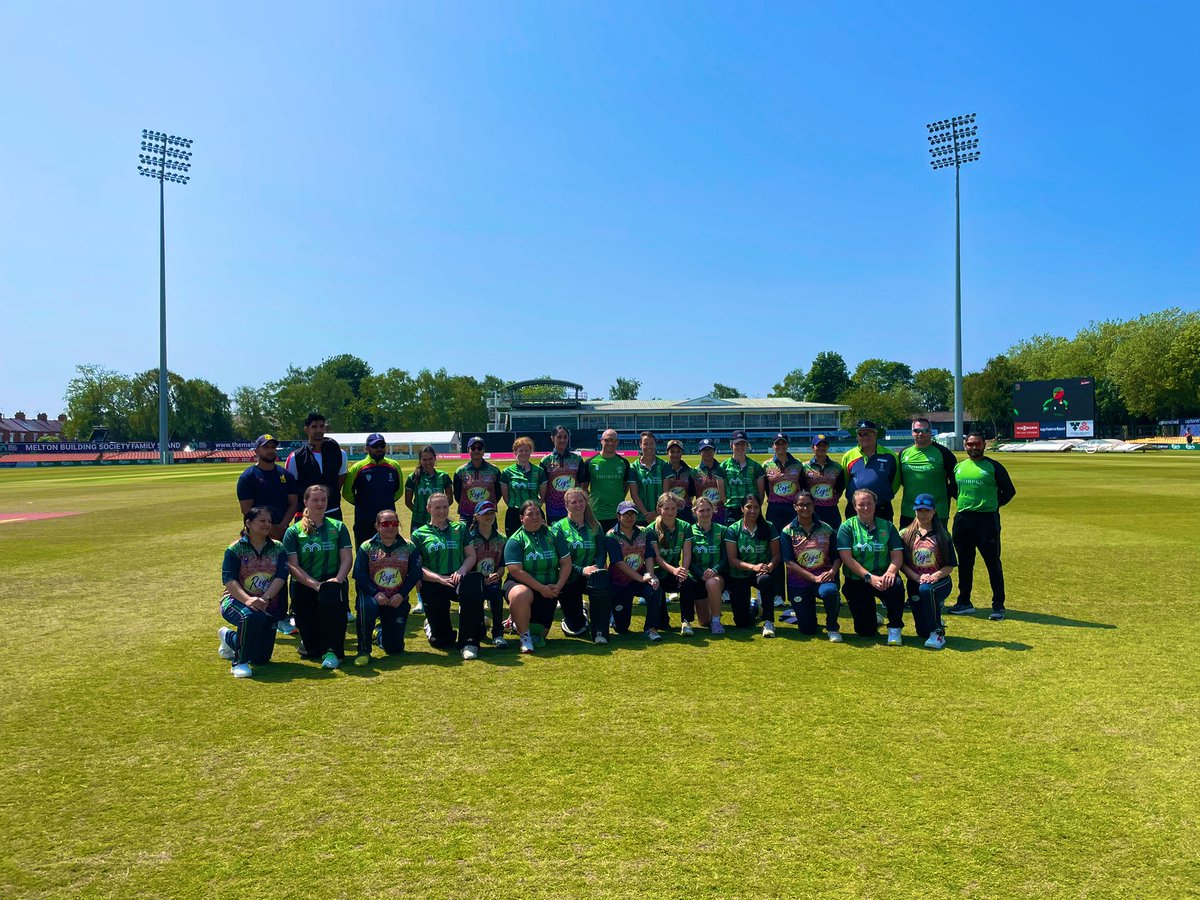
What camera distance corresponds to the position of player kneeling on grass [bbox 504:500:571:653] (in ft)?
22.0

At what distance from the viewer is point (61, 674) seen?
598 centimetres

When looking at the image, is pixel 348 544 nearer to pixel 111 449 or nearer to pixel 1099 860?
pixel 1099 860

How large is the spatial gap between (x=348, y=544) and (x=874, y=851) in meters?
4.78

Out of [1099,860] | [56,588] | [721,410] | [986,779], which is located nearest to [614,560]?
[986,779]

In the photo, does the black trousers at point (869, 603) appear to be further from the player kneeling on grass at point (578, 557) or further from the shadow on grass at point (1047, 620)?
the player kneeling on grass at point (578, 557)

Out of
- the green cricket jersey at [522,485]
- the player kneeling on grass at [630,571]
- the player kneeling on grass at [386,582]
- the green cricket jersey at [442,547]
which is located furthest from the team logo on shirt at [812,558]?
the player kneeling on grass at [386,582]

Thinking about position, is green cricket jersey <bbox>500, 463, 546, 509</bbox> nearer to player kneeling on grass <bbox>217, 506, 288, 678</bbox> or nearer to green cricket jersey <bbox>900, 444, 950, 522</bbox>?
player kneeling on grass <bbox>217, 506, 288, 678</bbox>

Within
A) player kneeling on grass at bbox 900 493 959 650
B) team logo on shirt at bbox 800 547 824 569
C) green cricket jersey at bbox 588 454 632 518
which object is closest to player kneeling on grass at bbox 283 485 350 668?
green cricket jersey at bbox 588 454 632 518

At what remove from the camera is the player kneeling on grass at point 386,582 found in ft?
21.1

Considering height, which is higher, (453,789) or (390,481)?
(390,481)

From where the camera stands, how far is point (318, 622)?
251 inches

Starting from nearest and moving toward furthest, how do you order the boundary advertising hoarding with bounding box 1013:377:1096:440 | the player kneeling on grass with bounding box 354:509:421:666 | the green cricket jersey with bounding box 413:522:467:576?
the player kneeling on grass with bounding box 354:509:421:666 < the green cricket jersey with bounding box 413:522:467:576 < the boundary advertising hoarding with bounding box 1013:377:1096:440

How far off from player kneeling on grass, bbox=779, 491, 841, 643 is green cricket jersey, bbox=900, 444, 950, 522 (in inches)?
56.5

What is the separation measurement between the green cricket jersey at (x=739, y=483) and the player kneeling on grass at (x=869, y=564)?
58.5 inches
